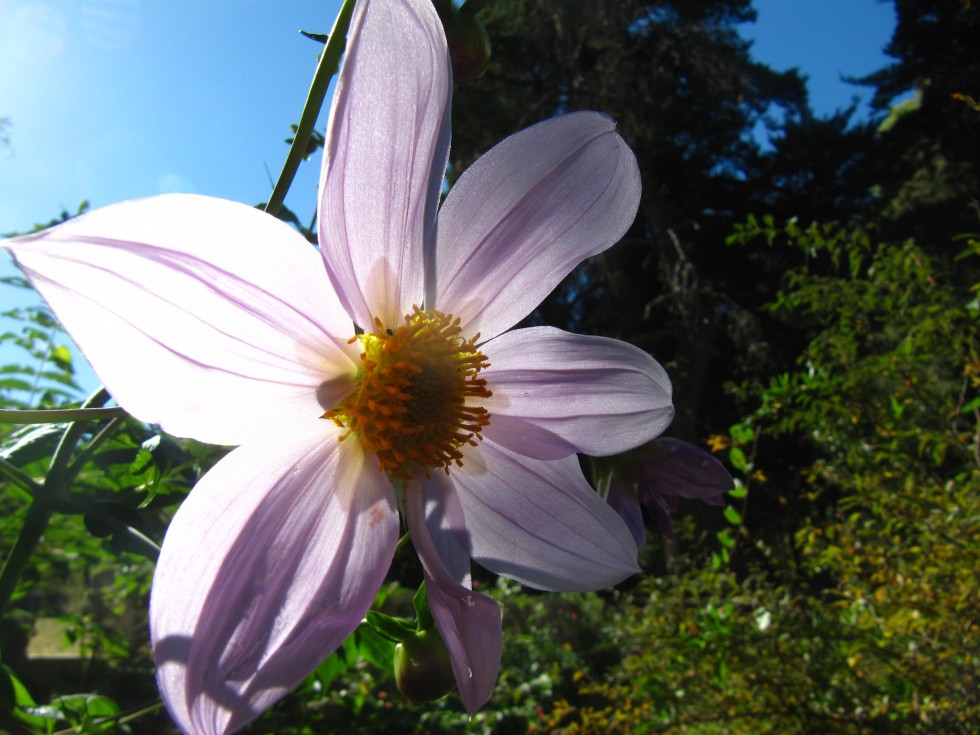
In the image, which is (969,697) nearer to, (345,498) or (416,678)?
(416,678)

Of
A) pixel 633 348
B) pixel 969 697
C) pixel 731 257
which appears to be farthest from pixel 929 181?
pixel 633 348

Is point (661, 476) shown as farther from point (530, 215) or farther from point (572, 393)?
point (530, 215)

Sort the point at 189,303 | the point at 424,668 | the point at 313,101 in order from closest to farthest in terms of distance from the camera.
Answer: the point at 189,303 → the point at 313,101 → the point at 424,668

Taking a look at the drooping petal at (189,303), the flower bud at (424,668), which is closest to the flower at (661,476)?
the flower bud at (424,668)

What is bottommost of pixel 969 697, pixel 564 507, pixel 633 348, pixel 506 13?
pixel 969 697

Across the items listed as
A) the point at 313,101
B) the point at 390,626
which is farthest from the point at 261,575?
the point at 313,101

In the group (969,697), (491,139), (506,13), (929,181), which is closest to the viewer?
(969,697)

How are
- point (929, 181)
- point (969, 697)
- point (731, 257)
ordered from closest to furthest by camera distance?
point (969, 697)
point (731, 257)
point (929, 181)

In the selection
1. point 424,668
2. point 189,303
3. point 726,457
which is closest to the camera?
point 189,303
